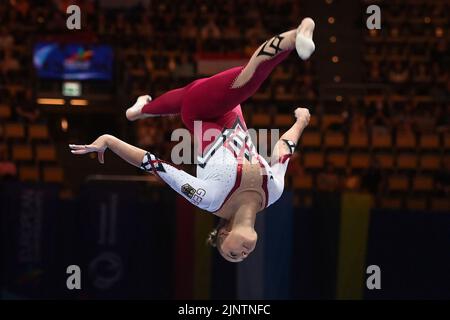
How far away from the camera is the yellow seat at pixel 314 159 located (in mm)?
10758

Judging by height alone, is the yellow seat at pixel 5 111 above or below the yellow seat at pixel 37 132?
above

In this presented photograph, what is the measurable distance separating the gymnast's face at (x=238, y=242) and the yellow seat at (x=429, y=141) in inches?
262

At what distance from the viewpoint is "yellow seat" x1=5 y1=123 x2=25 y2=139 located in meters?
10.9

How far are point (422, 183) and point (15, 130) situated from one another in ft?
18.1

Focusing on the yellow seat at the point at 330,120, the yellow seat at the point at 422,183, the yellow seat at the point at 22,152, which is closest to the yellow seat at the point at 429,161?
the yellow seat at the point at 422,183

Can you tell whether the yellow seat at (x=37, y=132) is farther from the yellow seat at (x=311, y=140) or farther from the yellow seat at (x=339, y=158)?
the yellow seat at (x=339, y=158)

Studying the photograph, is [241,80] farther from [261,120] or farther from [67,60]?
[67,60]

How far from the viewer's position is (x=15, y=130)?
35.9ft

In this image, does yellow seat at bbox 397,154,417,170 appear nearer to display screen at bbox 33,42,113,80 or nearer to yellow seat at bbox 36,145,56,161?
display screen at bbox 33,42,113,80

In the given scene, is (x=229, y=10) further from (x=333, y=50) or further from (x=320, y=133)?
(x=320, y=133)

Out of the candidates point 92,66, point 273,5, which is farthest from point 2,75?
point 273,5

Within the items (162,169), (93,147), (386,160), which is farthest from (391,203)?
(93,147)

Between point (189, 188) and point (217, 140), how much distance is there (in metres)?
0.40

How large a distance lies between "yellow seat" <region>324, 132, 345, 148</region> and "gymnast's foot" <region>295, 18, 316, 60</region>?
21.1 feet
